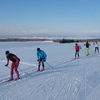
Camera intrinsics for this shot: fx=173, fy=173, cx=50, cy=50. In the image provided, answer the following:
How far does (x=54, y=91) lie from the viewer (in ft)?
20.1

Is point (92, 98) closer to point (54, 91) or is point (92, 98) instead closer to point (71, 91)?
point (71, 91)

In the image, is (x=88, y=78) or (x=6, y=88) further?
(x=88, y=78)

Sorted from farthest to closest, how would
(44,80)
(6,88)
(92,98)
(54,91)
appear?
(44,80)
(6,88)
(54,91)
(92,98)

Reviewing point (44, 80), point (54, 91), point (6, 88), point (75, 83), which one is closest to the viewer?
point (54, 91)

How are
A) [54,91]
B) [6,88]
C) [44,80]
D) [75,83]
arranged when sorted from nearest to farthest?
[54,91], [6,88], [75,83], [44,80]

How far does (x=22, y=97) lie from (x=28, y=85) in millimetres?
1395

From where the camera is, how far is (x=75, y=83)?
7117mm

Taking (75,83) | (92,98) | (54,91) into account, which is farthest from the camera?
(75,83)

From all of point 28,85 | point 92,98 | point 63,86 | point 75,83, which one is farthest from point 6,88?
point 92,98

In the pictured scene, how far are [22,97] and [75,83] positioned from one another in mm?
2469

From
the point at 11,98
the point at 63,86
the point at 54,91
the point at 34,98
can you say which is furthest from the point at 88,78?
the point at 11,98

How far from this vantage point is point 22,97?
18.4 feet

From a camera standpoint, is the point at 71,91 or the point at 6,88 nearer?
the point at 71,91

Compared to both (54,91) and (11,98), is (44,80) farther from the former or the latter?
(11,98)
